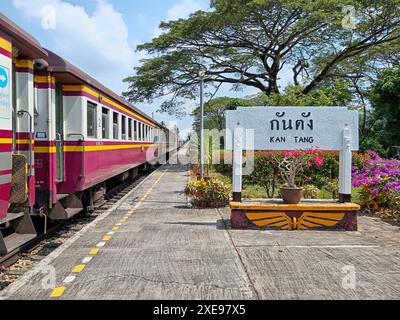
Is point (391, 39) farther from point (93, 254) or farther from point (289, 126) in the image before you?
point (93, 254)

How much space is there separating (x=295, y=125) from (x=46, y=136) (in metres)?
4.53

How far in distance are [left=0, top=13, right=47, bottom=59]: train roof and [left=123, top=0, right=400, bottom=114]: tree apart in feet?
48.2

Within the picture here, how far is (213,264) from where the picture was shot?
18.0 ft

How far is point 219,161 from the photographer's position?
19.8 metres

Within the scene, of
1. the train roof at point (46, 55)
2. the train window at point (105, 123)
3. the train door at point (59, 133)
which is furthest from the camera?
the train window at point (105, 123)

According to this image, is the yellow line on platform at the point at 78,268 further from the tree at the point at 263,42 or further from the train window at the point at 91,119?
the tree at the point at 263,42

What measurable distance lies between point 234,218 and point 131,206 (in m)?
3.77

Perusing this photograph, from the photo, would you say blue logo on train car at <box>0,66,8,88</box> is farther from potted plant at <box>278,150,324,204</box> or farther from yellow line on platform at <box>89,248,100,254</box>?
potted plant at <box>278,150,324,204</box>

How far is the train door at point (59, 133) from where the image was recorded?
7.59m

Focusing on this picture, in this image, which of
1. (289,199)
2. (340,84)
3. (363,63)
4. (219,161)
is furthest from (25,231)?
(363,63)

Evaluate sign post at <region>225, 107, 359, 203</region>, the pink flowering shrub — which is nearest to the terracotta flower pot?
sign post at <region>225, 107, 359, 203</region>

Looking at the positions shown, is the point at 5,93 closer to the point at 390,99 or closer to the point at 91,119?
the point at 91,119

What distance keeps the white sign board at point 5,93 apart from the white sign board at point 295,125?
4.24m

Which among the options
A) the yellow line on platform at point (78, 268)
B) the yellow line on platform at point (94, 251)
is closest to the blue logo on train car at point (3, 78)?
the yellow line on platform at point (78, 268)
